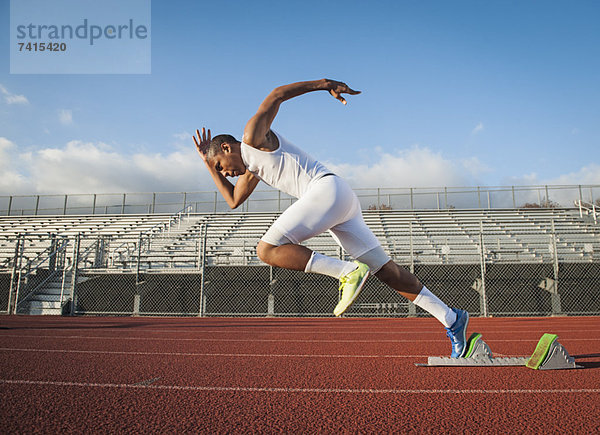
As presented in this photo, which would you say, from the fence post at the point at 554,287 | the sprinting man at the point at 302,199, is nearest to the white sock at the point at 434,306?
the sprinting man at the point at 302,199

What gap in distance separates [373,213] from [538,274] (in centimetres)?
1034

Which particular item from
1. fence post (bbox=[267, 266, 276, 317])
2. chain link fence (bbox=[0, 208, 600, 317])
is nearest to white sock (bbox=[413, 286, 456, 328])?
chain link fence (bbox=[0, 208, 600, 317])

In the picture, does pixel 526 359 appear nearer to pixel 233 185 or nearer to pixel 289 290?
pixel 233 185

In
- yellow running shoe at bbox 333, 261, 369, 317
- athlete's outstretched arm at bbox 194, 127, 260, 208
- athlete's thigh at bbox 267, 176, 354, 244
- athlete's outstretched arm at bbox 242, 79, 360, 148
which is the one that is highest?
athlete's outstretched arm at bbox 242, 79, 360, 148

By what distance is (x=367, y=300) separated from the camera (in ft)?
35.3

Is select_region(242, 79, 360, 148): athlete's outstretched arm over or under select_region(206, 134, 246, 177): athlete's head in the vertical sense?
over

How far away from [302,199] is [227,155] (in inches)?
23.4

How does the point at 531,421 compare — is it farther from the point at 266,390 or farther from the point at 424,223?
the point at 424,223

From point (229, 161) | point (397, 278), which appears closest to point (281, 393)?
point (397, 278)

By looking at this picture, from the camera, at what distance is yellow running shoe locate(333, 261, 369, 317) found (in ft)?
8.87

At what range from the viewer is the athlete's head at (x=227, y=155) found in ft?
9.15

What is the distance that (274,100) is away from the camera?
268 centimetres

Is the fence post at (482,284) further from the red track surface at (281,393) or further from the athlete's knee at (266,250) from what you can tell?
the athlete's knee at (266,250)

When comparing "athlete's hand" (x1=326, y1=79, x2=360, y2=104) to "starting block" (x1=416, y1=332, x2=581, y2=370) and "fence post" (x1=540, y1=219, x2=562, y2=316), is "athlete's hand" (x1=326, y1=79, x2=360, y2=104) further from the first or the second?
"fence post" (x1=540, y1=219, x2=562, y2=316)
